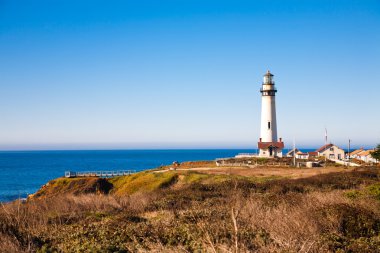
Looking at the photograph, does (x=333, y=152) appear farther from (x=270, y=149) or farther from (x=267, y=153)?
(x=267, y=153)

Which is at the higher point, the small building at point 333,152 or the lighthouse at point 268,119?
the lighthouse at point 268,119

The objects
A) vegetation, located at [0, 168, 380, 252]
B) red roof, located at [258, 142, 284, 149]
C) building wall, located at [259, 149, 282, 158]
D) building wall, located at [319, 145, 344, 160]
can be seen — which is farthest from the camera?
building wall, located at [319, 145, 344, 160]

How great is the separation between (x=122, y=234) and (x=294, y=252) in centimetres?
592

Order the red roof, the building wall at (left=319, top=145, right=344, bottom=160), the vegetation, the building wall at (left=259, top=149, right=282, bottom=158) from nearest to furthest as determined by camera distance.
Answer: the vegetation, the red roof, the building wall at (left=259, top=149, right=282, bottom=158), the building wall at (left=319, top=145, right=344, bottom=160)

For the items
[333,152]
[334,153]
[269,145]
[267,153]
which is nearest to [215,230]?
→ [269,145]

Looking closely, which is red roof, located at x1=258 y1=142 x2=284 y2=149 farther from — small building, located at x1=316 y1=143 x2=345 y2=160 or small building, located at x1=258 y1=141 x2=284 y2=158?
small building, located at x1=316 y1=143 x2=345 y2=160

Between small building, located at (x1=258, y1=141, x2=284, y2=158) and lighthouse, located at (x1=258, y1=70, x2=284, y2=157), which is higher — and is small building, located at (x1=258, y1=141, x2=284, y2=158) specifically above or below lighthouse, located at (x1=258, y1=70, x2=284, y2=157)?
below

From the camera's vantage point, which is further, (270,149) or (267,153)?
(270,149)

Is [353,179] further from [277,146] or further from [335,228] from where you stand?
→ [277,146]

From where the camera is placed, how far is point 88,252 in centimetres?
1032

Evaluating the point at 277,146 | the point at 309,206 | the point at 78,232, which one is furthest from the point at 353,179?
the point at 277,146

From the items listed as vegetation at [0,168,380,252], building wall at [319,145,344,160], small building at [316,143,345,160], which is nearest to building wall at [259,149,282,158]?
small building at [316,143,345,160]

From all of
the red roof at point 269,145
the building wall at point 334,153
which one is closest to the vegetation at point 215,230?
the red roof at point 269,145

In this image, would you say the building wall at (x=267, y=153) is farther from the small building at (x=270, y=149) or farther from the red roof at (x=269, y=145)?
the red roof at (x=269, y=145)
